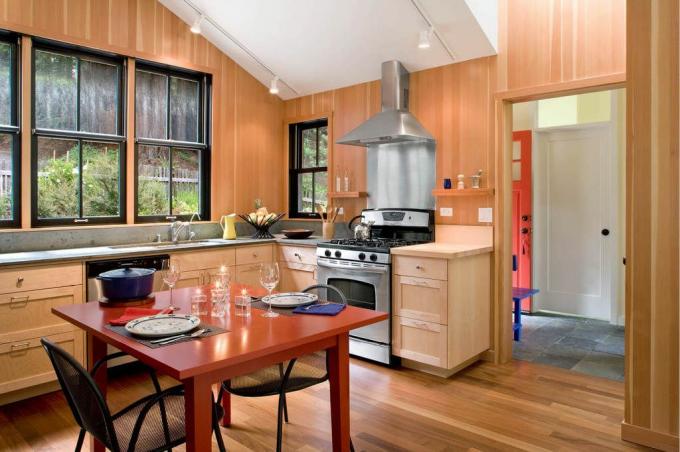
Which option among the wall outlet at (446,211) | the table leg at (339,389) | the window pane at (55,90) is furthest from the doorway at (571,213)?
the window pane at (55,90)

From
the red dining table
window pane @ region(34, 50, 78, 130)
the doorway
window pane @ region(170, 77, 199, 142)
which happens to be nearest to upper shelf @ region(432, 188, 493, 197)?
the doorway

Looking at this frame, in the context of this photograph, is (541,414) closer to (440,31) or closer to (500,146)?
(500,146)

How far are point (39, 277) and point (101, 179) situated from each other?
1.26 m

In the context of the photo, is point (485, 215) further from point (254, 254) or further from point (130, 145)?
point (130, 145)

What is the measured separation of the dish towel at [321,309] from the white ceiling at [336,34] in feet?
8.09

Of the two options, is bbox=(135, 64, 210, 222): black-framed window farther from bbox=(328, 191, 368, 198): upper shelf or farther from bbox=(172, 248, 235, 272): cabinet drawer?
bbox=(328, 191, 368, 198): upper shelf

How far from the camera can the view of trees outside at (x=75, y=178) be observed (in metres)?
3.86

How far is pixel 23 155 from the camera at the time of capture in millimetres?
3678

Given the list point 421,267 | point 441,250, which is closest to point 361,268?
point 421,267

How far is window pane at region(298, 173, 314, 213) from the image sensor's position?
17.8 feet

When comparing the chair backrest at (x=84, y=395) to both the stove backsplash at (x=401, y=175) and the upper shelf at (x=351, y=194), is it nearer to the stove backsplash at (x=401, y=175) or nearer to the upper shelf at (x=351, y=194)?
the stove backsplash at (x=401, y=175)

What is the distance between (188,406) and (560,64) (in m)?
3.39

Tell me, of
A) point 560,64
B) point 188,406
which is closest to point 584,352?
point 560,64

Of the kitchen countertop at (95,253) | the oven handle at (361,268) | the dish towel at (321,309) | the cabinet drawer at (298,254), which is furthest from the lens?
the cabinet drawer at (298,254)
